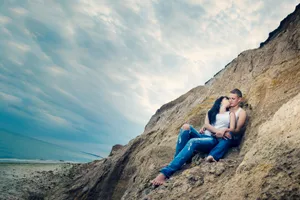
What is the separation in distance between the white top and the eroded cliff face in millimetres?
641

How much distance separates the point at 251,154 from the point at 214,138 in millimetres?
1943

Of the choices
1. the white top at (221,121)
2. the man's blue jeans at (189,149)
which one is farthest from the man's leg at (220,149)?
the white top at (221,121)

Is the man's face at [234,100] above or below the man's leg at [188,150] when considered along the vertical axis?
above

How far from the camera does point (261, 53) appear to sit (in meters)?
10.1

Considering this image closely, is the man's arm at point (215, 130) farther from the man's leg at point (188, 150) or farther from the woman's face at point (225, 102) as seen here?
the woman's face at point (225, 102)

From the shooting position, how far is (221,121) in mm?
6586

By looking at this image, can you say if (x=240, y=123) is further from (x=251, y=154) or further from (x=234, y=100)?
(x=251, y=154)

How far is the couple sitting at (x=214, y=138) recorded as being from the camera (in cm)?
605

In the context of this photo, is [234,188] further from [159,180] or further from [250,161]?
[159,180]

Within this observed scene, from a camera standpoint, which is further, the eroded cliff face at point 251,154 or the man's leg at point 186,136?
the man's leg at point 186,136

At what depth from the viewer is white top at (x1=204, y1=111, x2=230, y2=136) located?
648 centimetres

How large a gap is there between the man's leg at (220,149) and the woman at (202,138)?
123 millimetres

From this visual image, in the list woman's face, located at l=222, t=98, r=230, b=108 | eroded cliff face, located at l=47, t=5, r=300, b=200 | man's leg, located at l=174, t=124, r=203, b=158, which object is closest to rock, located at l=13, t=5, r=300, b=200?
eroded cliff face, located at l=47, t=5, r=300, b=200

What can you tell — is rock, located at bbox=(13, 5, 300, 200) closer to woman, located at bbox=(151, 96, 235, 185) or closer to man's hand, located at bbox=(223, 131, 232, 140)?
woman, located at bbox=(151, 96, 235, 185)
